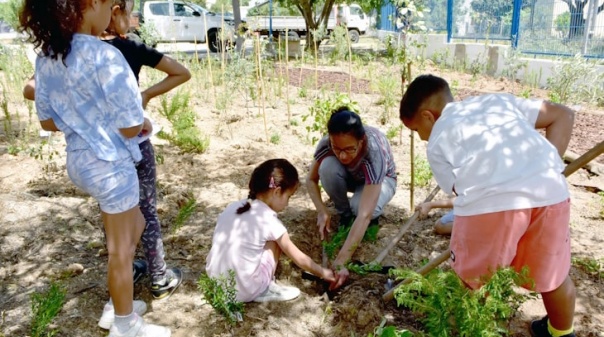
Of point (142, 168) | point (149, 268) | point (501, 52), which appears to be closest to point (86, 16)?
point (142, 168)

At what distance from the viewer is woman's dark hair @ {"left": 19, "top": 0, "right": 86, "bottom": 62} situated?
1.58m

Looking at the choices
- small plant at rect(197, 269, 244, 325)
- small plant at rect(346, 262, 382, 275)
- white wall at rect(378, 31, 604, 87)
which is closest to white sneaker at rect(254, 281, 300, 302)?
small plant at rect(197, 269, 244, 325)

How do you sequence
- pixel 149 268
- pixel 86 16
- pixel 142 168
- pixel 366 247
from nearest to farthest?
1. pixel 86 16
2. pixel 142 168
3. pixel 149 268
4. pixel 366 247

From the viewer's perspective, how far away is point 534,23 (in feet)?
32.4

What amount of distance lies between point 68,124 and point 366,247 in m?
1.88

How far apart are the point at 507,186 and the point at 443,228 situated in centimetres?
146

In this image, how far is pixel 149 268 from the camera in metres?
2.38

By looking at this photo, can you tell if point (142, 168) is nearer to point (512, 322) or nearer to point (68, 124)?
point (68, 124)

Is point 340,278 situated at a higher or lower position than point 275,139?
lower

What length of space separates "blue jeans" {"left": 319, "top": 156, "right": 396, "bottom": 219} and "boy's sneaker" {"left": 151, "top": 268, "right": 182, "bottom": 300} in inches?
46.8

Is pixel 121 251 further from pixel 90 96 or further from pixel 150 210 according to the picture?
pixel 90 96

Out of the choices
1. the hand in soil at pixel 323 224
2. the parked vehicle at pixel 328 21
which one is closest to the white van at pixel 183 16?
the parked vehicle at pixel 328 21

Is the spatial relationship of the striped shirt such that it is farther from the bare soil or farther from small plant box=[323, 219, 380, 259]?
the bare soil

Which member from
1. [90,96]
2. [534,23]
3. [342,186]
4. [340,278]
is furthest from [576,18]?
[90,96]
